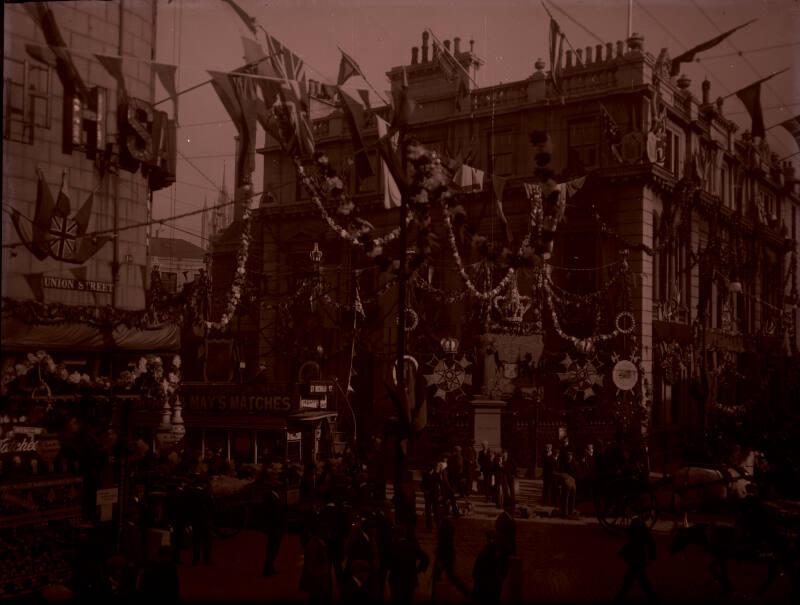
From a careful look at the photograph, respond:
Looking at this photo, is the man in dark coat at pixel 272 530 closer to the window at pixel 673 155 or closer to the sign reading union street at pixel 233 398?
the sign reading union street at pixel 233 398

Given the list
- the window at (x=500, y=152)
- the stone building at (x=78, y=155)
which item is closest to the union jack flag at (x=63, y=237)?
the stone building at (x=78, y=155)

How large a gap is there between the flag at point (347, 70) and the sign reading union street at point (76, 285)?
560 centimetres

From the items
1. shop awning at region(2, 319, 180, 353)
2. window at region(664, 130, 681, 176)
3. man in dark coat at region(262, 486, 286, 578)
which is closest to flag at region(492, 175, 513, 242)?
window at region(664, 130, 681, 176)

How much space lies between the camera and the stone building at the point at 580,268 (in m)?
14.9

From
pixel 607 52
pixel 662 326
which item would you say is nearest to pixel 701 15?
pixel 607 52

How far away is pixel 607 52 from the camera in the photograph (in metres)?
14.0

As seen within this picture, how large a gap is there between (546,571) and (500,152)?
8.24 m

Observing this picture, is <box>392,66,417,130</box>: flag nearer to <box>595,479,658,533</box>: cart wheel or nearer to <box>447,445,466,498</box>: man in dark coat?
<box>447,445,466,498</box>: man in dark coat

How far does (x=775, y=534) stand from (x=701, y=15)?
8.25 metres

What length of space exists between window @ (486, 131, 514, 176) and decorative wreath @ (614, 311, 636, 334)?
13.1 ft

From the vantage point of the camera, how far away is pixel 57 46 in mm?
12117

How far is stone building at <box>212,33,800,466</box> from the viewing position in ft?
48.9

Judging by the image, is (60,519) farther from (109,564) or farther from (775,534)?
(775,534)

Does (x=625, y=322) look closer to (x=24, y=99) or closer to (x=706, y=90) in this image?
(x=706, y=90)
